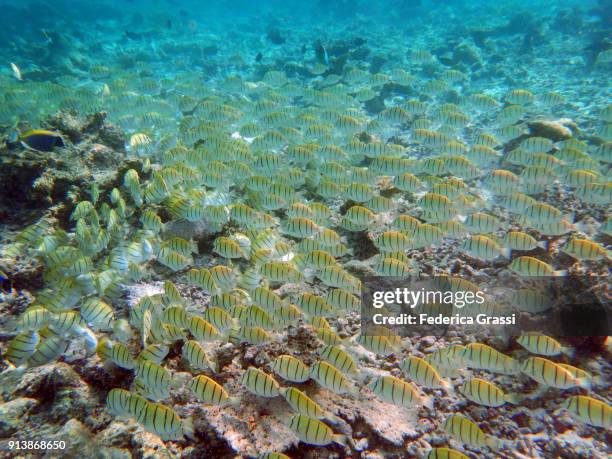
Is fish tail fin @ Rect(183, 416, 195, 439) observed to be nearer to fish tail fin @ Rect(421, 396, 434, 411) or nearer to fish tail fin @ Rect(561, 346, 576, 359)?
fish tail fin @ Rect(421, 396, 434, 411)

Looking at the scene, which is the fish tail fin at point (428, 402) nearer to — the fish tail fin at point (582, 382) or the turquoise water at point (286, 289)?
the turquoise water at point (286, 289)

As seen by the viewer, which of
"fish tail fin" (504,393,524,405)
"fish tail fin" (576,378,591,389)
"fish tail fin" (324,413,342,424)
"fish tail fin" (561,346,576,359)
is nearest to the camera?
"fish tail fin" (576,378,591,389)

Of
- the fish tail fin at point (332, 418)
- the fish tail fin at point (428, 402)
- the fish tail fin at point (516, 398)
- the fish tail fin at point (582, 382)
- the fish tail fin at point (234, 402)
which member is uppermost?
the fish tail fin at point (582, 382)

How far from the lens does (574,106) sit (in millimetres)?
13594

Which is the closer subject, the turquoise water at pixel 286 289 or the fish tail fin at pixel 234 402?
the turquoise water at pixel 286 289

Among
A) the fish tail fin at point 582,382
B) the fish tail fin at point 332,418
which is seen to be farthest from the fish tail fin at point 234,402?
the fish tail fin at point 582,382

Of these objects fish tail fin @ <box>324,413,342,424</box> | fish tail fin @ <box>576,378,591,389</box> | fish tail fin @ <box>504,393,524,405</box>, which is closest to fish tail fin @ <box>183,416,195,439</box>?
fish tail fin @ <box>324,413,342,424</box>

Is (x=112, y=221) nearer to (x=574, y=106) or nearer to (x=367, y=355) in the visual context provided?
(x=367, y=355)

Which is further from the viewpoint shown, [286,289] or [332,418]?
[286,289]
